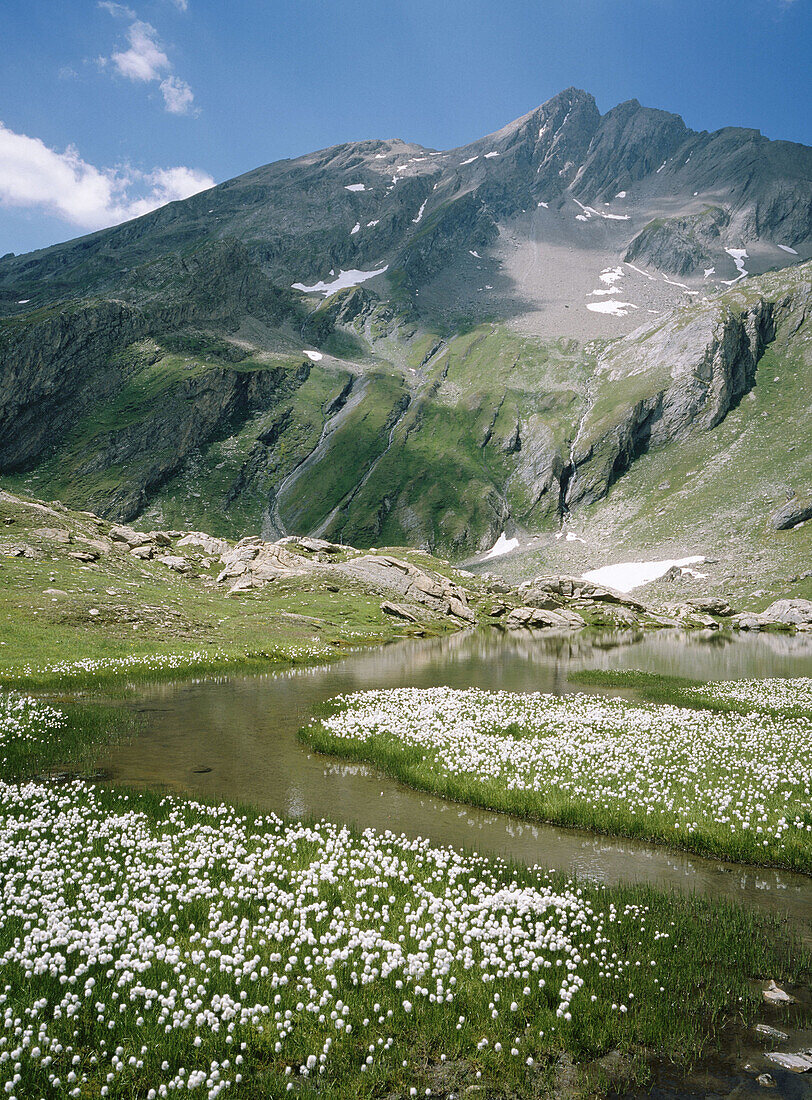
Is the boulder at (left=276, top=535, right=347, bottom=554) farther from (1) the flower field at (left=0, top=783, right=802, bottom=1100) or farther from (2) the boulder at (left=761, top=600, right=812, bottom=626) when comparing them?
(1) the flower field at (left=0, top=783, right=802, bottom=1100)

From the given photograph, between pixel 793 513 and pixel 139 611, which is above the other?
pixel 793 513

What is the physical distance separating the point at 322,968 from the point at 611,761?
14.0 metres

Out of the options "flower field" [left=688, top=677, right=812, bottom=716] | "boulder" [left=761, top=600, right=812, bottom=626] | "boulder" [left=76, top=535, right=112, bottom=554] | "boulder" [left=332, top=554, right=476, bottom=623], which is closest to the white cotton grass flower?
"flower field" [left=688, top=677, right=812, bottom=716]

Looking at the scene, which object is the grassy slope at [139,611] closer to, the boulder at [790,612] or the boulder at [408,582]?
the boulder at [408,582]

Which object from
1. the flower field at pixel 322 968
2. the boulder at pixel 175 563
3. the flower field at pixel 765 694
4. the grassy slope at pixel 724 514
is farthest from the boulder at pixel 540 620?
the flower field at pixel 322 968

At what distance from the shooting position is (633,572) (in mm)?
148125

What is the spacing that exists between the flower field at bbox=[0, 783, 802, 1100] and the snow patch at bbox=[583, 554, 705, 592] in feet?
436

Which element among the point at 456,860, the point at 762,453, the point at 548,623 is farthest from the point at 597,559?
the point at 456,860

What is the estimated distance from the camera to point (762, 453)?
568 ft

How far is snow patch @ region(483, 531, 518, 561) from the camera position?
187m

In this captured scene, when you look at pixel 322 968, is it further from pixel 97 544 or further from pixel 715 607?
pixel 715 607

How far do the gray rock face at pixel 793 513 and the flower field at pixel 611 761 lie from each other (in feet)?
433

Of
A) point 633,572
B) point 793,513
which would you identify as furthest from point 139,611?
point 793,513

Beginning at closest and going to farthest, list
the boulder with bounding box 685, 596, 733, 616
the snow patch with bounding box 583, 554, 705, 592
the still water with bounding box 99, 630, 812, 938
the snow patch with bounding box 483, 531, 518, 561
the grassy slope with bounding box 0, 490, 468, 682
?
the still water with bounding box 99, 630, 812, 938
the grassy slope with bounding box 0, 490, 468, 682
the boulder with bounding box 685, 596, 733, 616
the snow patch with bounding box 583, 554, 705, 592
the snow patch with bounding box 483, 531, 518, 561
